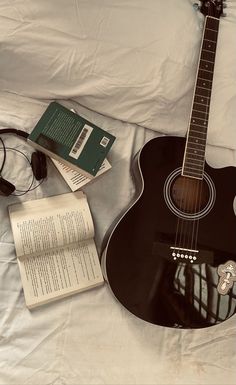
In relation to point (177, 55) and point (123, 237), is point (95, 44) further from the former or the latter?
point (123, 237)

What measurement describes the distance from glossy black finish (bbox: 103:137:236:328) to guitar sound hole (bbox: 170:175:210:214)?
0.04 ft

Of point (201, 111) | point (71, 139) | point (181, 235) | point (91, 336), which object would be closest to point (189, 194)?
point (181, 235)

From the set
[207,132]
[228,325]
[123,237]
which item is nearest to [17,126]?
[123,237]

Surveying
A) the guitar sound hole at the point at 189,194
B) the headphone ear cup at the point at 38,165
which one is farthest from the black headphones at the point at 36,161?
the guitar sound hole at the point at 189,194

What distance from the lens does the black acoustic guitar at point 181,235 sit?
3.28ft

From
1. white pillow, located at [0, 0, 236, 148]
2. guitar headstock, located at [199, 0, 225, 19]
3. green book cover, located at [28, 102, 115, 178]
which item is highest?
guitar headstock, located at [199, 0, 225, 19]

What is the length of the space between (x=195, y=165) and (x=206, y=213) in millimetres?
130

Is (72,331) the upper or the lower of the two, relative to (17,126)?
lower

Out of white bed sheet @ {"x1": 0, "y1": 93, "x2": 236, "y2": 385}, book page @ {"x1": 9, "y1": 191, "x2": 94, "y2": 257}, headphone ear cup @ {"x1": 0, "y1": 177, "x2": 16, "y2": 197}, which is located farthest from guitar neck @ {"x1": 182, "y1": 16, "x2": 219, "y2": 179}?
headphone ear cup @ {"x1": 0, "y1": 177, "x2": 16, "y2": 197}

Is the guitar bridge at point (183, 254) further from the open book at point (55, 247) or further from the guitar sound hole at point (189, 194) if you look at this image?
the open book at point (55, 247)

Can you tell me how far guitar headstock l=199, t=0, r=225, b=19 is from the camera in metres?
1.12

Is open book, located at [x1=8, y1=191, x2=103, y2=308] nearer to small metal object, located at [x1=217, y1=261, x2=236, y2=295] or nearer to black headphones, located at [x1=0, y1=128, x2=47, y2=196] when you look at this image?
black headphones, located at [x1=0, y1=128, x2=47, y2=196]

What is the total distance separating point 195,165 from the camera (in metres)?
1.08

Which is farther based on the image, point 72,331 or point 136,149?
point 136,149
